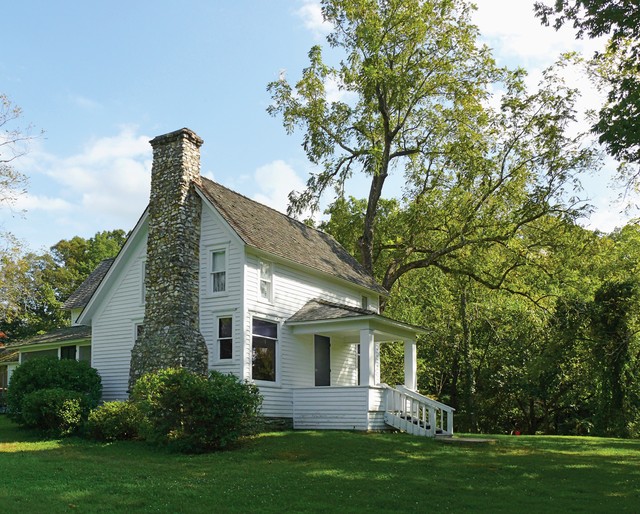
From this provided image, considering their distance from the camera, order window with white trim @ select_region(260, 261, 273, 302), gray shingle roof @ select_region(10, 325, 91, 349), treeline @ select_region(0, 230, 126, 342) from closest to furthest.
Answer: window with white trim @ select_region(260, 261, 273, 302) → gray shingle roof @ select_region(10, 325, 91, 349) → treeline @ select_region(0, 230, 126, 342)

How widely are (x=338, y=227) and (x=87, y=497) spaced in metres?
24.2

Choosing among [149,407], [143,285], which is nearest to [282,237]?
[143,285]

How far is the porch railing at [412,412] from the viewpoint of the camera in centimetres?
2017

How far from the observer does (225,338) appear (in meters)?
20.6

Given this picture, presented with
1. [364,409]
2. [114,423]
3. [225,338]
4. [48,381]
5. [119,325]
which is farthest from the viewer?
[119,325]

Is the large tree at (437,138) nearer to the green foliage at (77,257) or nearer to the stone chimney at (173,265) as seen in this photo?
the stone chimney at (173,265)

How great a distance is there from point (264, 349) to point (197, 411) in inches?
197

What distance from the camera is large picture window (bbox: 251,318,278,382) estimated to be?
67.7 feet

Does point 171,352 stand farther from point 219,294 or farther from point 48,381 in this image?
point 48,381

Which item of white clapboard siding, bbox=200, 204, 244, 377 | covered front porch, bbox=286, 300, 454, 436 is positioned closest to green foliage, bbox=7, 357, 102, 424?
white clapboard siding, bbox=200, 204, 244, 377

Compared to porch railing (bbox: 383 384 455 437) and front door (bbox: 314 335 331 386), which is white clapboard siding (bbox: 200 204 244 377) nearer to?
front door (bbox: 314 335 331 386)

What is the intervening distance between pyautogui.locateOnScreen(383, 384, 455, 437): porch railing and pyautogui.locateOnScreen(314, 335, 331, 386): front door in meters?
3.16

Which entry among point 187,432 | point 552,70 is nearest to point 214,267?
point 187,432

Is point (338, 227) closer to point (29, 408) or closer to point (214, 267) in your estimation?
point (214, 267)
